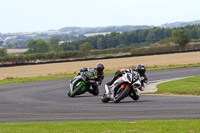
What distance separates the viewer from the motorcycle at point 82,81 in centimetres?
2230

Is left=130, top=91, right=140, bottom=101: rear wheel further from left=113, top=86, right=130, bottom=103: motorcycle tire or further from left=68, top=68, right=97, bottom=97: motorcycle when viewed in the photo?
left=68, top=68, right=97, bottom=97: motorcycle

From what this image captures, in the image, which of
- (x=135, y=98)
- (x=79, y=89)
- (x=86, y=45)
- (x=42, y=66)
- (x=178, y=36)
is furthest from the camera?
(x=86, y=45)

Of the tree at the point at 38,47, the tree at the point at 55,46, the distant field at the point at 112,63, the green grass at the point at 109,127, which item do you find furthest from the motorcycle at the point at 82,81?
the tree at the point at 55,46

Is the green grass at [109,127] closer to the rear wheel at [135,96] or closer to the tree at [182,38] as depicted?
the rear wheel at [135,96]

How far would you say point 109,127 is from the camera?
11328 millimetres

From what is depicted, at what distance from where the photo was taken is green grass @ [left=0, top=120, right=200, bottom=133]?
10.6 meters

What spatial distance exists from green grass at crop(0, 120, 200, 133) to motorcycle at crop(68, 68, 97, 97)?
9962 millimetres

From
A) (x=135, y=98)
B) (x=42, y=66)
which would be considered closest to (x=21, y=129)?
(x=135, y=98)

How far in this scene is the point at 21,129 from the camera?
1152cm

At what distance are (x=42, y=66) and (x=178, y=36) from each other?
71466mm

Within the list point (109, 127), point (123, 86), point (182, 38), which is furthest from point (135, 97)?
point (182, 38)

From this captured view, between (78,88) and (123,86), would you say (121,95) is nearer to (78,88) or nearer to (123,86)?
(123,86)

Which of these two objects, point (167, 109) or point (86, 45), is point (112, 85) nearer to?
point (167, 109)

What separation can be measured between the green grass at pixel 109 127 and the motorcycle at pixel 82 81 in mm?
9962
